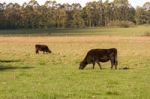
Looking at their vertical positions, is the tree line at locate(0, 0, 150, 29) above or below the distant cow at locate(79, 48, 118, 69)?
below

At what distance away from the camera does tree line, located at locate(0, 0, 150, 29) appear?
173375 millimetres

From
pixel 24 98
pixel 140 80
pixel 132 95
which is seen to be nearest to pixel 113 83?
pixel 140 80

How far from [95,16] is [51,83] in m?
175

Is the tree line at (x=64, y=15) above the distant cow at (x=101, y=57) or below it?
below

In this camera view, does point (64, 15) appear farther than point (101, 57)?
Yes

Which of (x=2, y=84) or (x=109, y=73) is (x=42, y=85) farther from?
(x=109, y=73)

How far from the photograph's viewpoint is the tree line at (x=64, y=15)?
173 metres

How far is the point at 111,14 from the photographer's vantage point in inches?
7795

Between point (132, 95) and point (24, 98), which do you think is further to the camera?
point (132, 95)

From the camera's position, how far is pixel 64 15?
594ft

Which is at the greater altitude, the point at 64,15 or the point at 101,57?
the point at 101,57

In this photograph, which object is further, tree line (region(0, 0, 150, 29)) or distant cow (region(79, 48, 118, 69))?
tree line (region(0, 0, 150, 29))

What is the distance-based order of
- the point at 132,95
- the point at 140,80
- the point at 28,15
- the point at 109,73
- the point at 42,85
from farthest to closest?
the point at 28,15 < the point at 109,73 < the point at 140,80 < the point at 42,85 < the point at 132,95

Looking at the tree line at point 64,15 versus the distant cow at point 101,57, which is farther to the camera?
the tree line at point 64,15
